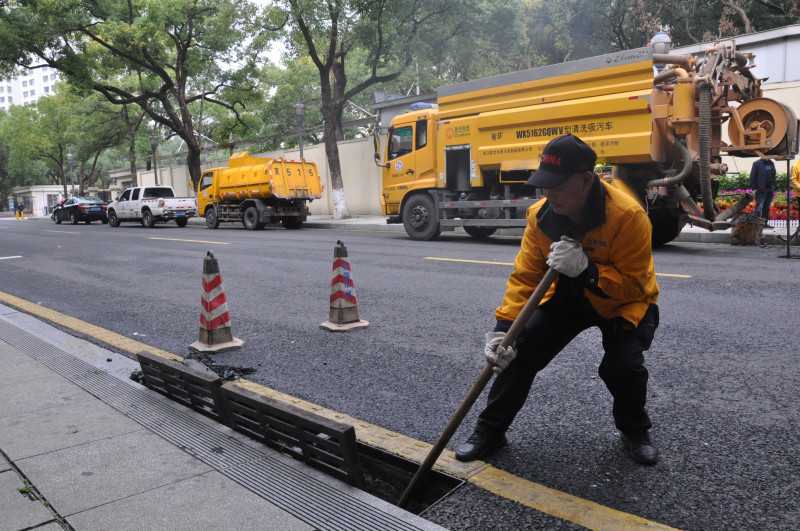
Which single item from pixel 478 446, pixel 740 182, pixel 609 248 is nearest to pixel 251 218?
pixel 740 182

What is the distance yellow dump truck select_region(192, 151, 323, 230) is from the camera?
71.2 feet

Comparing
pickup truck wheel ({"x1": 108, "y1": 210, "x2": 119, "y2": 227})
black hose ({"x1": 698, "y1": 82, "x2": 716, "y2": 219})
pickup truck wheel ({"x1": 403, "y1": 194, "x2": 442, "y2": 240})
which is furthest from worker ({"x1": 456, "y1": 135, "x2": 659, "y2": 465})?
pickup truck wheel ({"x1": 108, "y1": 210, "x2": 119, "y2": 227})

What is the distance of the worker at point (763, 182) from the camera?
12617 mm

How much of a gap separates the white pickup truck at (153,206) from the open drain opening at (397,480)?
24315 millimetres

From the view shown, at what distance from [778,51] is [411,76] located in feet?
64.2

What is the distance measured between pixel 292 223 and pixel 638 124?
1497 cm

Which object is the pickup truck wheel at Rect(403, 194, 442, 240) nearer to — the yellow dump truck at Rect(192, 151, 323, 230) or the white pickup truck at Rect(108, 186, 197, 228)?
the yellow dump truck at Rect(192, 151, 323, 230)

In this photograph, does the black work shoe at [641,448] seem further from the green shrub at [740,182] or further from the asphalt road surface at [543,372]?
the green shrub at [740,182]

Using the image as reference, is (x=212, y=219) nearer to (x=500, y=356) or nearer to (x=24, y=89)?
(x=500, y=356)

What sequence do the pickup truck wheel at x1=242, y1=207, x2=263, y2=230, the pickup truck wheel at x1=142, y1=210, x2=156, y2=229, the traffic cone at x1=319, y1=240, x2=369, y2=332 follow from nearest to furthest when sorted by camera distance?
1. the traffic cone at x1=319, y1=240, x2=369, y2=332
2. the pickup truck wheel at x1=242, y1=207, x2=263, y2=230
3. the pickup truck wheel at x1=142, y1=210, x2=156, y2=229

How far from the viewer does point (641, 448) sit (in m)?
2.91

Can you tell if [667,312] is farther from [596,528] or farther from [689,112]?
[689,112]

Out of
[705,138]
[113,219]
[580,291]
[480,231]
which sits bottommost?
[480,231]

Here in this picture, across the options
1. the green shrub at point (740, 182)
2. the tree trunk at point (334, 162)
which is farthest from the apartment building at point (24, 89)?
the green shrub at point (740, 182)
